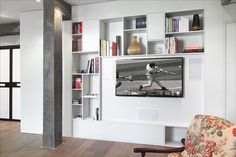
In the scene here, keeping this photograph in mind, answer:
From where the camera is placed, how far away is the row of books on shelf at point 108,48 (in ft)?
13.0

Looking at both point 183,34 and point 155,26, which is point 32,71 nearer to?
point 155,26

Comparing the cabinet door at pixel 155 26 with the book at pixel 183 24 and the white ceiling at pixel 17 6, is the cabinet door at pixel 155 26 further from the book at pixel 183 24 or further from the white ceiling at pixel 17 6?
the white ceiling at pixel 17 6

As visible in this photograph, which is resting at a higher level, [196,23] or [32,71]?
[196,23]

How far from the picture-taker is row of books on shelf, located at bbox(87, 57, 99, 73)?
408 cm

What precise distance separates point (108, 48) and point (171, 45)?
125 cm

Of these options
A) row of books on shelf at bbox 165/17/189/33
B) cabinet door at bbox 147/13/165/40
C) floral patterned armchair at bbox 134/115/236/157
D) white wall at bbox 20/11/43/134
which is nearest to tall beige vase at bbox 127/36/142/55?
cabinet door at bbox 147/13/165/40

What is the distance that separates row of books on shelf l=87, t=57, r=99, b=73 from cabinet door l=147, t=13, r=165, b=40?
1.19 m

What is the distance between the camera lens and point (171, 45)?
360 centimetres

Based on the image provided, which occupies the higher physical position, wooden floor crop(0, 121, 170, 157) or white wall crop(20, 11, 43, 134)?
white wall crop(20, 11, 43, 134)

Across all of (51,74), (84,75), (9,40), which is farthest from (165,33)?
(9,40)

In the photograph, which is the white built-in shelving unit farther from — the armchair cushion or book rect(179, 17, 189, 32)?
the armchair cushion

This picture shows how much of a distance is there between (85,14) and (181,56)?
85.3 inches

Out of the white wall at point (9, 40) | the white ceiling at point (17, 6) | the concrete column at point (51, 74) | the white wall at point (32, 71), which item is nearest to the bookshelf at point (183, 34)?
the white ceiling at point (17, 6)

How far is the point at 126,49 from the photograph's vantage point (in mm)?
4016
